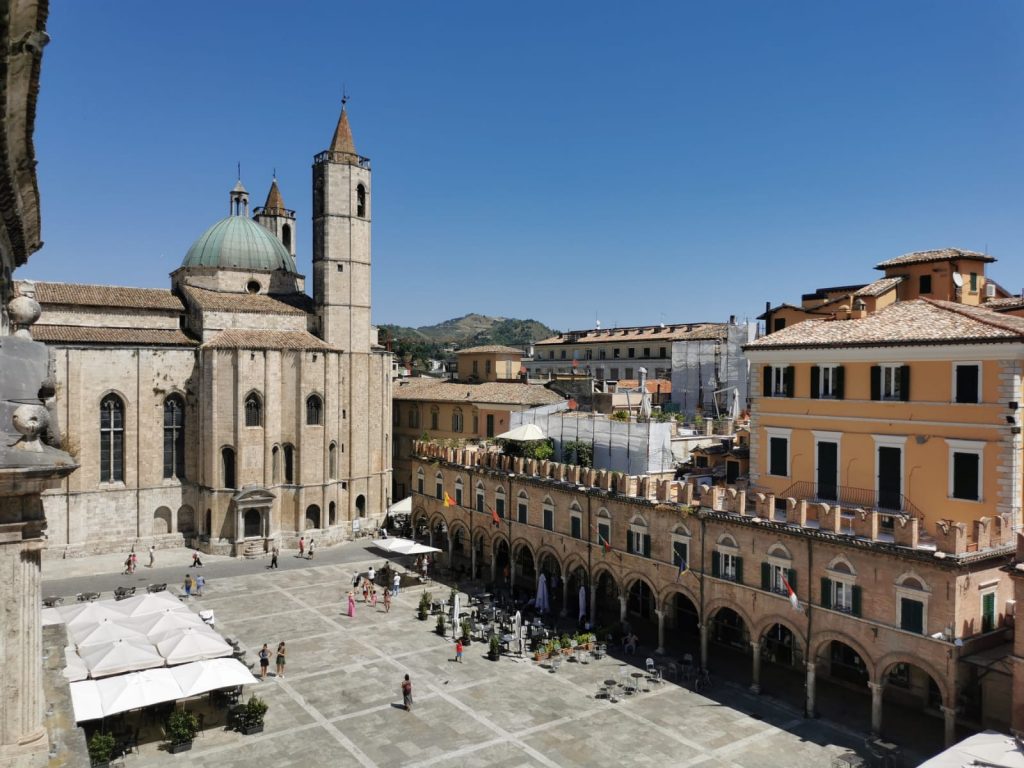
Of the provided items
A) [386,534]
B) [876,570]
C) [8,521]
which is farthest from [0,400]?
[386,534]

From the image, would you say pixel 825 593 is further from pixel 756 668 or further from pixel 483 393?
pixel 483 393

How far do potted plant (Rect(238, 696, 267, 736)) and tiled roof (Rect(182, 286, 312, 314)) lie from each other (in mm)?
31423

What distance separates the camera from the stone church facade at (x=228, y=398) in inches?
1770

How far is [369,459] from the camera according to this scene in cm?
5284

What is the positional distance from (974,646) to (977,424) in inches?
250

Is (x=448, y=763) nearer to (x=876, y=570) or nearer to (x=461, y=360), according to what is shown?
(x=876, y=570)

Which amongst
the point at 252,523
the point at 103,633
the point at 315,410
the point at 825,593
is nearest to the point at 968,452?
the point at 825,593

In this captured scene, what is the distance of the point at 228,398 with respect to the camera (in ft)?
152

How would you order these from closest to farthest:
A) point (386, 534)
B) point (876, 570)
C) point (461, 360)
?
point (876, 570) < point (386, 534) < point (461, 360)

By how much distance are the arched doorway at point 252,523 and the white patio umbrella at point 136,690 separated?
25193 mm

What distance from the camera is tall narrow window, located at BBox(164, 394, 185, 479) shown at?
47500 millimetres

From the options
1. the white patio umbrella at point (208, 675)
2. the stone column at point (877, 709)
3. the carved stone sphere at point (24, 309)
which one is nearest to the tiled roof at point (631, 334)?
the stone column at point (877, 709)

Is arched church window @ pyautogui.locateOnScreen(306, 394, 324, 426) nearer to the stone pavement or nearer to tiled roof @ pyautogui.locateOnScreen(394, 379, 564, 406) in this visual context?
tiled roof @ pyautogui.locateOnScreen(394, 379, 564, 406)

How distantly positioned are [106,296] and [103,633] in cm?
3000
